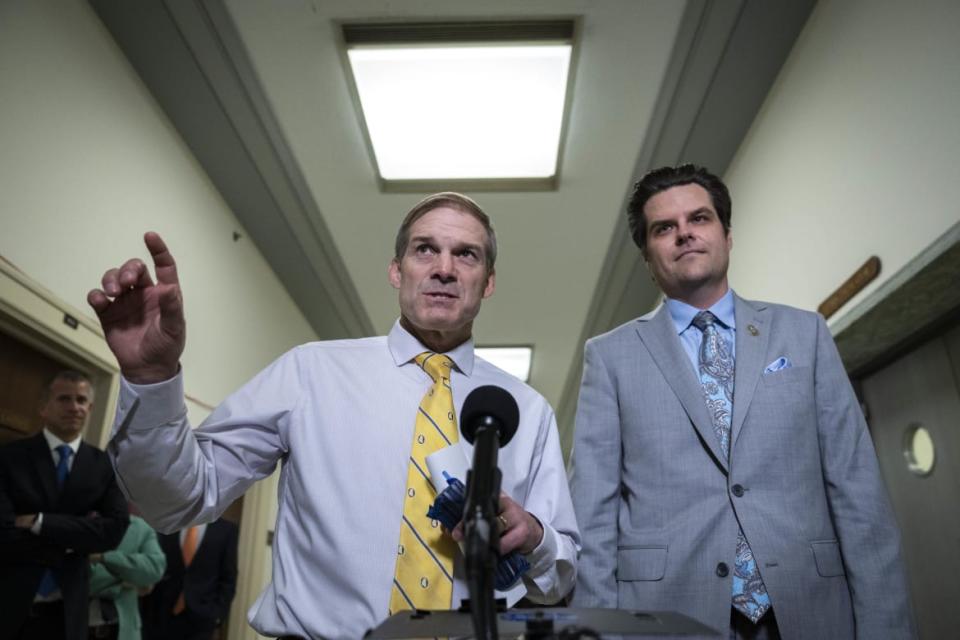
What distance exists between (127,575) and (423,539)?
248 centimetres

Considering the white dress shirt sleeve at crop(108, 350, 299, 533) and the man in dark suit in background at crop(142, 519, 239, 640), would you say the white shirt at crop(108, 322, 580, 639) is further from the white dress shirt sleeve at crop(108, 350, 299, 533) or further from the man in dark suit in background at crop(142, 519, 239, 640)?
the man in dark suit in background at crop(142, 519, 239, 640)

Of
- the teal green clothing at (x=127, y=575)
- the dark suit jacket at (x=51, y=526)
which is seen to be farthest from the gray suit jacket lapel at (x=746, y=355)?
the teal green clothing at (x=127, y=575)

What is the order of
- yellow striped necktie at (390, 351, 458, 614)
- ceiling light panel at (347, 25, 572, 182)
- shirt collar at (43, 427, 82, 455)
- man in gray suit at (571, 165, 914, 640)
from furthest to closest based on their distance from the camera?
1. ceiling light panel at (347, 25, 572, 182)
2. shirt collar at (43, 427, 82, 455)
3. man in gray suit at (571, 165, 914, 640)
4. yellow striped necktie at (390, 351, 458, 614)

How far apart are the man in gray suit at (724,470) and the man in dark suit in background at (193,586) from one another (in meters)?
2.99

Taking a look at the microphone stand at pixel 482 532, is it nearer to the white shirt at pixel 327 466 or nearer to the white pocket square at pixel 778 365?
the white shirt at pixel 327 466

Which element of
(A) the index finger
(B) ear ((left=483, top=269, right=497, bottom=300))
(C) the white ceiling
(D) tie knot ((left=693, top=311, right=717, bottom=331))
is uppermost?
(C) the white ceiling

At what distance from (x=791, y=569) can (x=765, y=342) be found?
487mm

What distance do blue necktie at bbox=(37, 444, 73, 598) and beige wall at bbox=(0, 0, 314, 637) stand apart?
0.59 meters

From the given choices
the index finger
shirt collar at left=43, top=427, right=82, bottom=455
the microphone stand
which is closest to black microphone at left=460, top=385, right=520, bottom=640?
the microphone stand

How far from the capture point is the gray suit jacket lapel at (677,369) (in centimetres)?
158

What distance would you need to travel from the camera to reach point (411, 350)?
155 cm

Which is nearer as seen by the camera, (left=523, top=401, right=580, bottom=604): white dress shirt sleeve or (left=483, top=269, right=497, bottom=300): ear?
(left=523, top=401, right=580, bottom=604): white dress shirt sleeve

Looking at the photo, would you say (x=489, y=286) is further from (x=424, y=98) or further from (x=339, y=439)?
(x=424, y=98)

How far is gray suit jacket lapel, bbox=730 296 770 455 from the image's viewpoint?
1.57m
